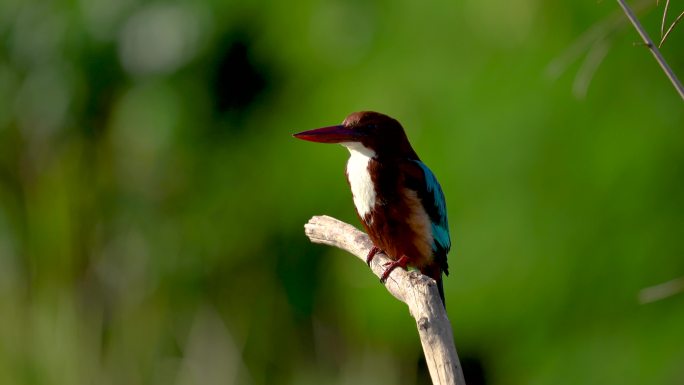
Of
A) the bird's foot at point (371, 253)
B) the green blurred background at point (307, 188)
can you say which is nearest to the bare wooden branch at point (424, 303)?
the bird's foot at point (371, 253)

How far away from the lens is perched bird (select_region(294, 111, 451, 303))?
2377mm

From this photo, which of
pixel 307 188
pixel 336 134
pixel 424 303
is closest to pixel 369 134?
pixel 336 134

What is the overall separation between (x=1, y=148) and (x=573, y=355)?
2287mm

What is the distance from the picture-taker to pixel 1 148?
400cm

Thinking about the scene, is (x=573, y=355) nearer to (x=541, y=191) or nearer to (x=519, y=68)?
(x=541, y=191)

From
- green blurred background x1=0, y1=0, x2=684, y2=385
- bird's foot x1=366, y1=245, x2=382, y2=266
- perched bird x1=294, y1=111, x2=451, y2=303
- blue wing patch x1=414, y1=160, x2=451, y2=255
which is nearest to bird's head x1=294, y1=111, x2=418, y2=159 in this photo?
perched bird x1=294, y1=111, x2=451, y2=303

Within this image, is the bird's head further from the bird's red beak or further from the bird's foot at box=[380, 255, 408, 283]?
the bird's foot at box=[380, 255, 408, 283]

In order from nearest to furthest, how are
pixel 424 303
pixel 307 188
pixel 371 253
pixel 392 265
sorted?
1. pixel 424 303
2. pixel 392 265
3. pixel 371 253
4. pixel 307 188

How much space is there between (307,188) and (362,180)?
1.32m

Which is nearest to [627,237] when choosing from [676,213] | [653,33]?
[676,213]

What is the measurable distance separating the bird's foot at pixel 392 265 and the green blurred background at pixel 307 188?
74 centimetres

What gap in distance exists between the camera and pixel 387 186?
237cm

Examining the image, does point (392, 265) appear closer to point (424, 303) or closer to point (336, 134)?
point (336, 134)

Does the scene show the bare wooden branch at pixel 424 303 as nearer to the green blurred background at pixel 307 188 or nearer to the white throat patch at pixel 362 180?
the white throat patch at pixel 362 180
